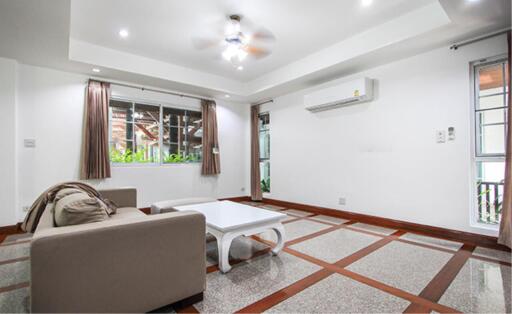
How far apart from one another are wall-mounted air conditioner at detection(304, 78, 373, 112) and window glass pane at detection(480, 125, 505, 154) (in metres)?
1.56

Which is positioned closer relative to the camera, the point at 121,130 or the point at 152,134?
the point at 121,130

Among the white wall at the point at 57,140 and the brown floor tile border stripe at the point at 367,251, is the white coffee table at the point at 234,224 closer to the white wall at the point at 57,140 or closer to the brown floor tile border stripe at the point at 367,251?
the brown floor tile border stripe at the point at 367,251

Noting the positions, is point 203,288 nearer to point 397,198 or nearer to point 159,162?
point 397,198

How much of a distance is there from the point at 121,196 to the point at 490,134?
489 centimetres

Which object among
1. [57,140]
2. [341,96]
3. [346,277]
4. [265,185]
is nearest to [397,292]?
[346,277]

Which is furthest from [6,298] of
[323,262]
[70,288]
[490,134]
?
[490,134]

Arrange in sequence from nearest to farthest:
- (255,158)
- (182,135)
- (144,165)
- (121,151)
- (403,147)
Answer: (403,147), (121,151), (144,165), (182,135), (255,158)

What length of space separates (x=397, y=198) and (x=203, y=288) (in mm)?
3294

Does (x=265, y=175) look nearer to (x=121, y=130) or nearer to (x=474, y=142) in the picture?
(x=121, y=130)

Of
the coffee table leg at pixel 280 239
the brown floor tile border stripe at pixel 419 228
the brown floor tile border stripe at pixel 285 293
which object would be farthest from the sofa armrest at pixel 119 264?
the brown floor tile border stripe at pixel 419 228

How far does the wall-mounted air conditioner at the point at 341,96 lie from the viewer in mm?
3996

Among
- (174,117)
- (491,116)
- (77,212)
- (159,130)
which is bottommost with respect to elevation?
(77,212)

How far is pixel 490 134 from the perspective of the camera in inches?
122

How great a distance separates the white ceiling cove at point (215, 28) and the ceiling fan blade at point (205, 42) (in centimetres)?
9
